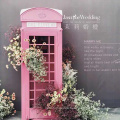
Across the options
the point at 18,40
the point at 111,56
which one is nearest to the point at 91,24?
the point at 111,56

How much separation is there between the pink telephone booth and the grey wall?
99 centimetres

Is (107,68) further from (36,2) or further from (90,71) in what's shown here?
(36,2)

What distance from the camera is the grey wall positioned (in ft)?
22.2

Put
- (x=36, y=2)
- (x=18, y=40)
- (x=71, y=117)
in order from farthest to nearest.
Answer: (x=36, y=2) → (x=18, y=40) → (x=71, y=117)

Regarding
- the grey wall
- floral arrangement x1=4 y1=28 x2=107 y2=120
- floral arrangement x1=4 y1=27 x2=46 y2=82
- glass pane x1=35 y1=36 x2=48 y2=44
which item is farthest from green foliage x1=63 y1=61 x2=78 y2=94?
glass pane x1=35 y1=36 x2=48 y2=44

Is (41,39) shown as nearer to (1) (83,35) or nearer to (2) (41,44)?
(2) (41,44)

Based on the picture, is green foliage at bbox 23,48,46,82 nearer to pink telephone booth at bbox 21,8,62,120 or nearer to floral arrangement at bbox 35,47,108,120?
pink telephone booth at bbox 21,8,62,120

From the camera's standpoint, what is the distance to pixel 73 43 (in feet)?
22.7

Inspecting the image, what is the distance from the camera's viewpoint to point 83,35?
6.95 m

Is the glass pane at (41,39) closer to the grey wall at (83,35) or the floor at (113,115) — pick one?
the grey wall at (83,35)

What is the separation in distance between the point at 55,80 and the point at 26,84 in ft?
2.34

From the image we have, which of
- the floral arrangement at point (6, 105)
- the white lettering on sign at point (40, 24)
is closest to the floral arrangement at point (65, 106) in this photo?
the floral arrangement at point (6, 105)

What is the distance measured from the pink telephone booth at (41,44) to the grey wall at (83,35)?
99 cm

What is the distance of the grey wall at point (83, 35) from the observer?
6.76 metres
